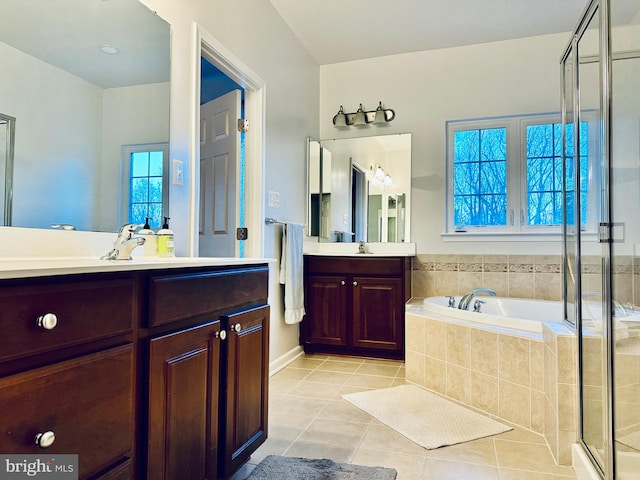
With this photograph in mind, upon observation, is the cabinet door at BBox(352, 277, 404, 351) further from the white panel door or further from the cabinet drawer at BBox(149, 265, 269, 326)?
the cabinet drawer at BBox(149, 265, 269, 326)

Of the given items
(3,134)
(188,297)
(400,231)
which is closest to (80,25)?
(3,134)

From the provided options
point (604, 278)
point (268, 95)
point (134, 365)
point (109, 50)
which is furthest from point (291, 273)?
point (134, 365)

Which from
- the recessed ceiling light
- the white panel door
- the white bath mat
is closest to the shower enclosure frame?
the white bath mat

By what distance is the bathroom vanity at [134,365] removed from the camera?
2.41ft

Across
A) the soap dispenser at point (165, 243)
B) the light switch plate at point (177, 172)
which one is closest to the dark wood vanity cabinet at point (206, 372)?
the soap dispenser at point (165, 243)

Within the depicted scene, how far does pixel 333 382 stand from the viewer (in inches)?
108

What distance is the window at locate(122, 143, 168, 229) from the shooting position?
1631 mm

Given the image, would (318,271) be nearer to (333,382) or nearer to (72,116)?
(333,382)

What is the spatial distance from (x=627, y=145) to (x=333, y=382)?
6.72 ft

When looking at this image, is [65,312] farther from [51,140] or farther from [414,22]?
[414,22]

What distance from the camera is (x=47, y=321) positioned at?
2.47ft

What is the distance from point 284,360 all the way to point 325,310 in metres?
0.52

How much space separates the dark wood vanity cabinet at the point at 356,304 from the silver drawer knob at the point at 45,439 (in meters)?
2.66

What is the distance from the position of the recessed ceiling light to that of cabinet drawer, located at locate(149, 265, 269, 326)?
3.08 ft
